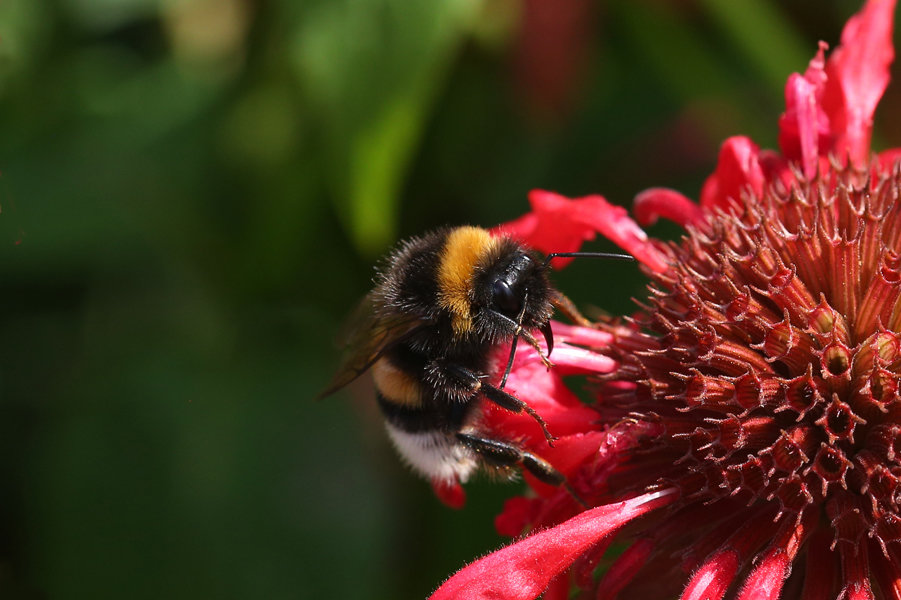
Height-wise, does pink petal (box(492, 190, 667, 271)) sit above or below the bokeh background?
above

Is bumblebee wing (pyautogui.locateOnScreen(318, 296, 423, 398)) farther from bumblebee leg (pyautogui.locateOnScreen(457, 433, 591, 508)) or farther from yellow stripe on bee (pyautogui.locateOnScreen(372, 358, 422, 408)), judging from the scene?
bumblebee leg (pyautogui.locateOnScreen(457, 433, 591, 508))

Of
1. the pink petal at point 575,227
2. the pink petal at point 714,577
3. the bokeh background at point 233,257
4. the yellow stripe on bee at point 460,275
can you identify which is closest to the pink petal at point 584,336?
the pink petal at point 575,227

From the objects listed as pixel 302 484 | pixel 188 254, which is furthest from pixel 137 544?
pixel 188 254

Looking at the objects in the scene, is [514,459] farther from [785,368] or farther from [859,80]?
[859,80]

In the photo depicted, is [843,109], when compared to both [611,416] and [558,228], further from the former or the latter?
[611,416]

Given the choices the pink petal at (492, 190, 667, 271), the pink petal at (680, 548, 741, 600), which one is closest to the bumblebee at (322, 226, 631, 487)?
the pink petal at (492, 190, 667, 271)

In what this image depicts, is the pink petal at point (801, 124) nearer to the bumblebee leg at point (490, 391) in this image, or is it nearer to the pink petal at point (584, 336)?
the pink petal at point (584, 336)

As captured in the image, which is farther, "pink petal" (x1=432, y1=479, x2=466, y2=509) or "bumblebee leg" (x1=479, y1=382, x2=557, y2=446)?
"pink petal" (x1=432, y1=479, x2=466, y2=509)
